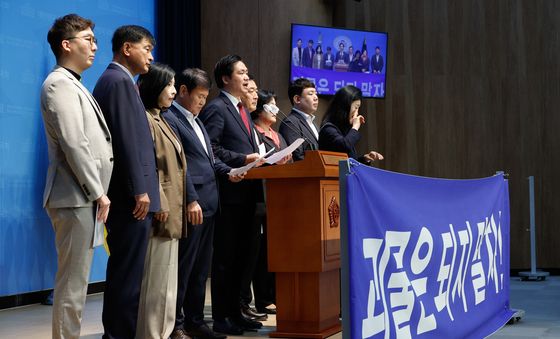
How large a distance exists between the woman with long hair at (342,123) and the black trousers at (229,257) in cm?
69

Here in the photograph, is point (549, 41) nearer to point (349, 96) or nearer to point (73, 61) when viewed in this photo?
point (349, 96)

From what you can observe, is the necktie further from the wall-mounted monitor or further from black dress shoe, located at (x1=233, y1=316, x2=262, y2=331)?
the wall-mounted monitor

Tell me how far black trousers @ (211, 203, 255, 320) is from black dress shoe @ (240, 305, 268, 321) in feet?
1.65

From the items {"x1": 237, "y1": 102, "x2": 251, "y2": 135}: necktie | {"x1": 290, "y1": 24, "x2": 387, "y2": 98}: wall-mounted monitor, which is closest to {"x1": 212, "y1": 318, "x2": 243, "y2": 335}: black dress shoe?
{"x1": 237, "y1": 102, "x2": 251, "y2": 135}: necktie

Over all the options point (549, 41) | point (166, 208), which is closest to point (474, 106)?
point (549, 41)

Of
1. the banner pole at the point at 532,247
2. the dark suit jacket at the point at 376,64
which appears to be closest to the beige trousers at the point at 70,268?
the banner pole at the point at 532,247

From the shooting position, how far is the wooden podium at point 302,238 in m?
3.79

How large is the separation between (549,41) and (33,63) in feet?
16.1

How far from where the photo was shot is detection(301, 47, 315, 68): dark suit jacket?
7754 mm

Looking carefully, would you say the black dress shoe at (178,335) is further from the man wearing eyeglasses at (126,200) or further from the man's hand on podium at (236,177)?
the man's hand on podium at (236,177)

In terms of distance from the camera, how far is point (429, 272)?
114 inches

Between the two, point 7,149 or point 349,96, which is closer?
point 349,96

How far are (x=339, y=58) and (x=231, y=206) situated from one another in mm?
4198

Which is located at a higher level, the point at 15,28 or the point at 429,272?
the point at 15,28
